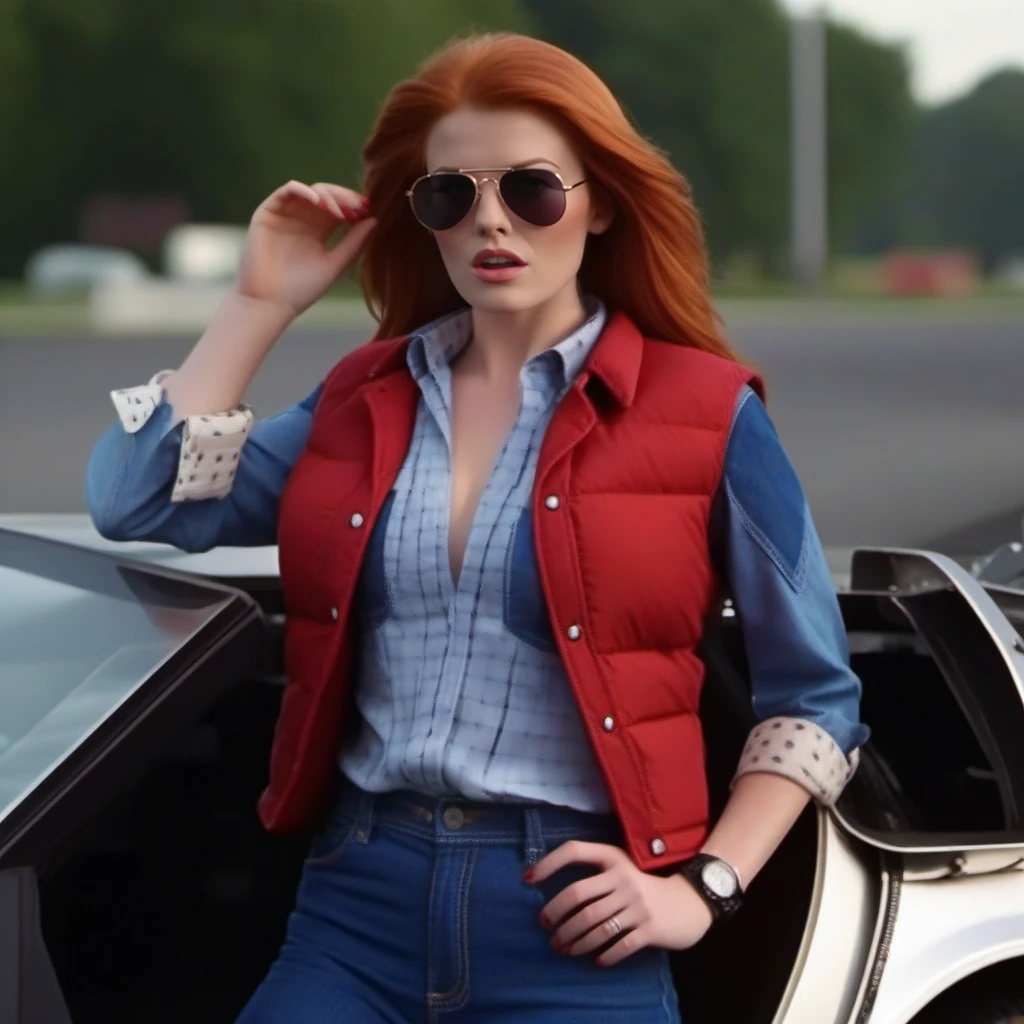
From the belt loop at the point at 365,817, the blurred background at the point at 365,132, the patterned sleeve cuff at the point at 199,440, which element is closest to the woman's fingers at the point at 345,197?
the patterned sleeve cuff at the point at 199,440

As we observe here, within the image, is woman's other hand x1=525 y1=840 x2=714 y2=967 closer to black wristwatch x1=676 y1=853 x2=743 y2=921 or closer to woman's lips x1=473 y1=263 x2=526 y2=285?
black wristwatch x1=676 y1=853 x2=743 y2=921

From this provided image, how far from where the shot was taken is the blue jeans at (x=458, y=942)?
1.88 meters

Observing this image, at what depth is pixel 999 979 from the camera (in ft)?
6.84

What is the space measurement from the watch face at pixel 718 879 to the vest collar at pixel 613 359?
50 cm

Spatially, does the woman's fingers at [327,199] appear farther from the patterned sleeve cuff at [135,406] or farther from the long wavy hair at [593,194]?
the patterned sleeve cuff at [135,406]

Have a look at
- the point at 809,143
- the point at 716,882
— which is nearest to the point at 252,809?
the point at 716,882

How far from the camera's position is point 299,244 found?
2.21 m

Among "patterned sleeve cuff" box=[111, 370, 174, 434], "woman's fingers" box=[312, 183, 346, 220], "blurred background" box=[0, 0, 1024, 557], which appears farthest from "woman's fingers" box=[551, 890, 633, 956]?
"blurred background" box=[0, 0, 1024, 557]

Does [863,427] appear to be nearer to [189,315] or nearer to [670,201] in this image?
[670,201]

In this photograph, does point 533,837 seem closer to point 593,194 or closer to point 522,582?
point 522,582

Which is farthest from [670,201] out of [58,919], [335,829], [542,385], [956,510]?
[956,510]

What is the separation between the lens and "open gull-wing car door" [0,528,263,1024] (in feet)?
5.60

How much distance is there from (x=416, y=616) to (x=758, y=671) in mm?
382

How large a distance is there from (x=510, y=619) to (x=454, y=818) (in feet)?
0.71
